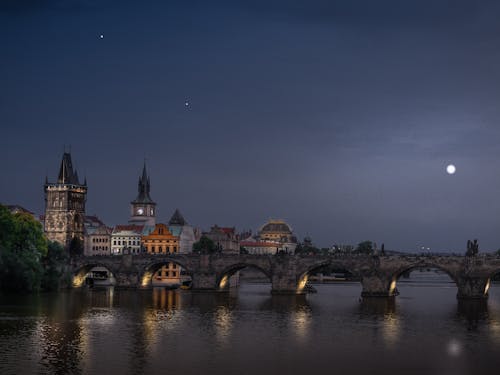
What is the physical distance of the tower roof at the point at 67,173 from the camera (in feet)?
592

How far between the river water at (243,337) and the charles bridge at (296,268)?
21.8 feet

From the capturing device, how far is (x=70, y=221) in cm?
17675

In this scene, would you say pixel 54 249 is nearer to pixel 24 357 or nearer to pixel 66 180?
pixel 66 180

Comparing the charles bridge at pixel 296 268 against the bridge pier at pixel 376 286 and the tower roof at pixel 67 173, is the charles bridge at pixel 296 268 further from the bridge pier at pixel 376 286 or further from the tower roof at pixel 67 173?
the tower roof at pixel 67 173

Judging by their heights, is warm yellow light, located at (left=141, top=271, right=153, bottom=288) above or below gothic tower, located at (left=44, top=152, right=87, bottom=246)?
below

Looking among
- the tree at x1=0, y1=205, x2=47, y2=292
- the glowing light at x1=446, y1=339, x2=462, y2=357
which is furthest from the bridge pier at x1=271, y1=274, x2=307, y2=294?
the glowing light at x1=446, y1=339, x2=462, y2=357

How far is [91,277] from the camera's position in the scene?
529 feet

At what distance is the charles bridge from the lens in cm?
10638

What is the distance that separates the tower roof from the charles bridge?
4794 cm

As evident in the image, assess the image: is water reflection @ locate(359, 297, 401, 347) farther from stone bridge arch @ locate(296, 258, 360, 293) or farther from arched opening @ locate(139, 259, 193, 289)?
arched opening @ locate(139, 259, 193, 289)

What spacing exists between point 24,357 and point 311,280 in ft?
485

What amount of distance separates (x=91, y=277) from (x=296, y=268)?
61.5 m

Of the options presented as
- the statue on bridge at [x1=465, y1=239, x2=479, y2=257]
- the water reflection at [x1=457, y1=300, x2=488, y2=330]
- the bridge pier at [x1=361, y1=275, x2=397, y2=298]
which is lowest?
the water reflection at [x1=457, y1=300, x2=488, y2=330]

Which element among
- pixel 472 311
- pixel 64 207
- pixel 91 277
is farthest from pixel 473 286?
pixel 64 207
